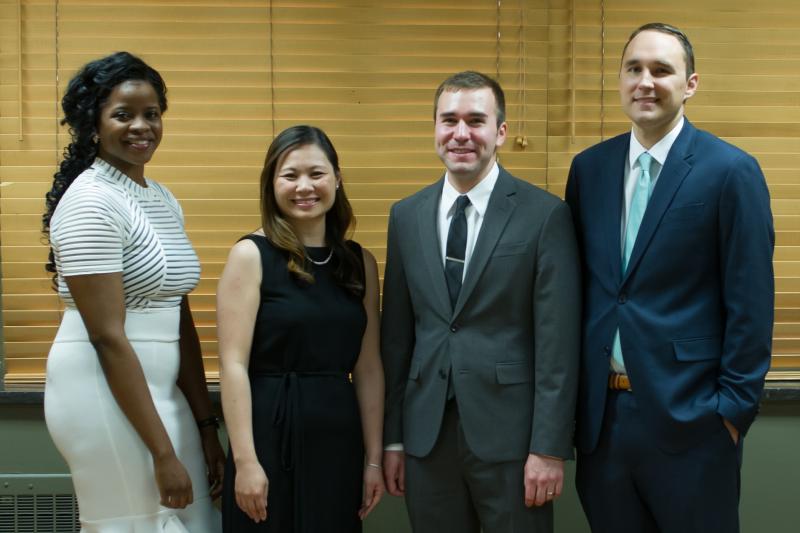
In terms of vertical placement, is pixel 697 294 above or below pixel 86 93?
below

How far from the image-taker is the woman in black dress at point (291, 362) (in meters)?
2.18

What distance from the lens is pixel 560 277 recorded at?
2.17 metres

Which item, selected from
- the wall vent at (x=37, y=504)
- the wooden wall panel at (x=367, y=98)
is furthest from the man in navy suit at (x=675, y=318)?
the wall vent at (x=37, y=504)

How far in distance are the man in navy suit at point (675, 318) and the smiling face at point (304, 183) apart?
74cm

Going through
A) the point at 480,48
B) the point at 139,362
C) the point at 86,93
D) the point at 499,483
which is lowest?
the point at 499,483

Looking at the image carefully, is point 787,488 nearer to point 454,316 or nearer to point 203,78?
point 454,316

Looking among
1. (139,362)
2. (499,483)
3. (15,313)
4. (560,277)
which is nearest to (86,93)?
(139,362)

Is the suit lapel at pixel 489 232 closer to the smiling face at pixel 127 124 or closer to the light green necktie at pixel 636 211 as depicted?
the light green necktie at pixel 636 211

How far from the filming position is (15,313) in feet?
9.58

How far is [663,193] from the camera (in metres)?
2.12

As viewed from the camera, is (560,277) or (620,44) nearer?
(560,277)

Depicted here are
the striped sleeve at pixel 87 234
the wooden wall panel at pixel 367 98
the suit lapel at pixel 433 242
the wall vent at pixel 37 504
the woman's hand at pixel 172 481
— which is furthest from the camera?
the wooden wall panel at pixel 367 98

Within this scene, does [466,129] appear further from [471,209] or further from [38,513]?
[38,513]

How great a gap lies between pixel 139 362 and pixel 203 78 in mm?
1192
